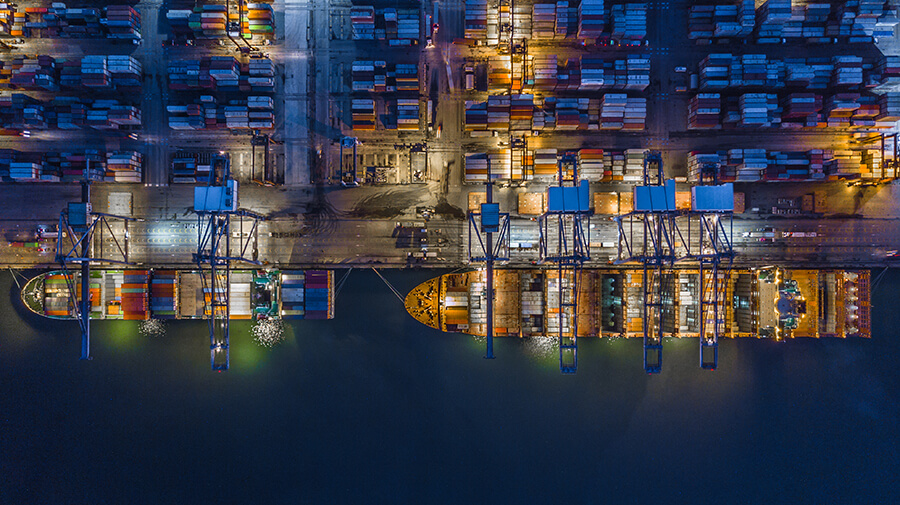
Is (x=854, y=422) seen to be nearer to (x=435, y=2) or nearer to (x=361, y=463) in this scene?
(x=361, y=463)

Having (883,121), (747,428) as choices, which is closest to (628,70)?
(883,121)

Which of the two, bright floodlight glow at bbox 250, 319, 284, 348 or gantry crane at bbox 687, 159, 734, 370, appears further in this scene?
bright floodlight glow at bbox 250, 319, 284, 348

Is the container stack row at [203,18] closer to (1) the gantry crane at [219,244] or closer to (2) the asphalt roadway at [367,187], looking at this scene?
(2) the asphalt roadway at [367,187]

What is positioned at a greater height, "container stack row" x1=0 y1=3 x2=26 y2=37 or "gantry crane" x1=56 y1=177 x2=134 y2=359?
"container stack row" x1=0 y1=3 x2=26 y2=37

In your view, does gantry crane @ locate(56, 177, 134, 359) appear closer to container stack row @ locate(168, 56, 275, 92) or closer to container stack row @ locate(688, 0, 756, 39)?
container stack row @ locate(168, 56, 275, 92)

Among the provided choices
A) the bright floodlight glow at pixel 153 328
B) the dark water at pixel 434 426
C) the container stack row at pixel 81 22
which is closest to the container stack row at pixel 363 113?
the dark water at pixel 434 426

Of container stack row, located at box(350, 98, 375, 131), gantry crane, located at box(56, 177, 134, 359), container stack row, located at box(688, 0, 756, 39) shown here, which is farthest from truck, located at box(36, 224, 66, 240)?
container stack row, located at box(688, 0, 756, 39)
